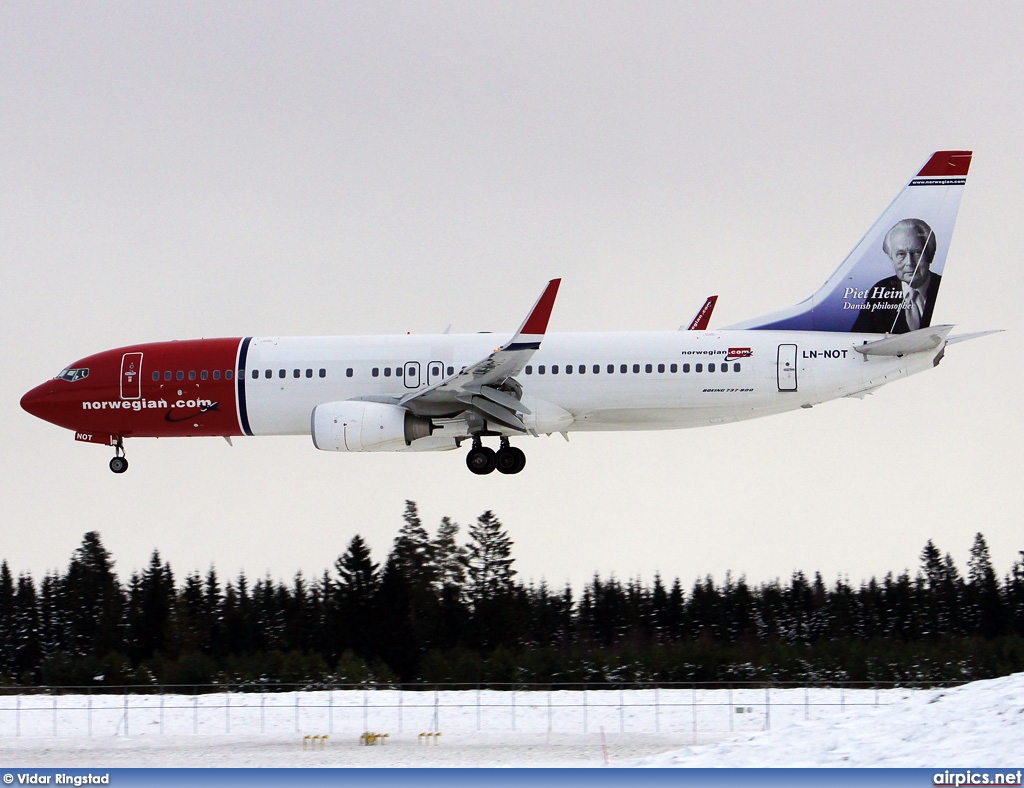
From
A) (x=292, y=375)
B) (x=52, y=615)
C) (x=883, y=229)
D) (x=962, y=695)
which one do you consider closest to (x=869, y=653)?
(x=883, y=229)

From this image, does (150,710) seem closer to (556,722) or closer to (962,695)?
(556,722)

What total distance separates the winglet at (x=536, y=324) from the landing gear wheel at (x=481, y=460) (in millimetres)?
3734

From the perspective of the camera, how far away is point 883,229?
121 ft

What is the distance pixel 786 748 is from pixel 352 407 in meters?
16.5

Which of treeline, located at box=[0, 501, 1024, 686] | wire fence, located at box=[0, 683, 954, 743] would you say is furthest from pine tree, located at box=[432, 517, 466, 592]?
wire fence, located at box=[0, 683, 954, 743]

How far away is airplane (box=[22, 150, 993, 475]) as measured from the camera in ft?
114

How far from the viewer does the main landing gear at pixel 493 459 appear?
36000mm

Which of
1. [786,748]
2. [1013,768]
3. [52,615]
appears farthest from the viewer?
[52,615]

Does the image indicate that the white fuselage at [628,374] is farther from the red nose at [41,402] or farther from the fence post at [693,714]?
the fence post at [693,714]

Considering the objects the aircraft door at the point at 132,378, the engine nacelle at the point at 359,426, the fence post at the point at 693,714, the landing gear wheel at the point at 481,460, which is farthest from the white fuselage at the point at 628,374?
the fence post at the point at 693,714

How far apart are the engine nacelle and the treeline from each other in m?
24.0

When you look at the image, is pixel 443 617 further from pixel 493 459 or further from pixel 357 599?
pixel 493 459

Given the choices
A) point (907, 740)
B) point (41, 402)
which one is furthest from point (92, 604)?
point (907, 740)

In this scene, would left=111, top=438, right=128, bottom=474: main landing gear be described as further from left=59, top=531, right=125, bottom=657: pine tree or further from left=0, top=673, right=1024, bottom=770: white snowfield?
left=59, top=531, right=125, bottom=657: pine tree
